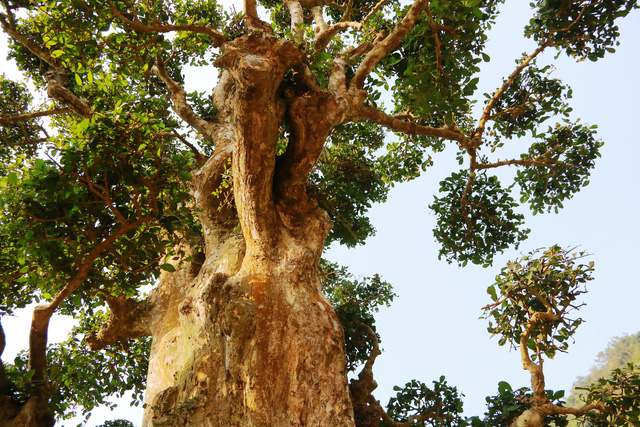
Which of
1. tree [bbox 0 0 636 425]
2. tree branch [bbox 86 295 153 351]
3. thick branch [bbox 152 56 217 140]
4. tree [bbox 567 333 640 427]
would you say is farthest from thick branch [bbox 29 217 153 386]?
tree [bbox 567 333 640 427]

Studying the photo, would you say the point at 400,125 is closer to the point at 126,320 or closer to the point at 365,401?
the point at 365,401

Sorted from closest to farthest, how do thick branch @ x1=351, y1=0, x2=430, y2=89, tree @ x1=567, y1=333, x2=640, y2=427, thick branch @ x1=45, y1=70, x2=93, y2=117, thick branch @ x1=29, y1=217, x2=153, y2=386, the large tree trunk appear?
1. the large tree trunk
2. thick branch @ x1=29, y1=217, x2=153, y2=386
3. thick branch @ x1=351, y1=0, x2=430, y2=89
4. thick branch @ x1=45, y1=70, x2=93, y2=117
5. tree @ x1=567, y1=333, x2=640, y2=427

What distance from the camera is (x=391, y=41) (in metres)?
5.73

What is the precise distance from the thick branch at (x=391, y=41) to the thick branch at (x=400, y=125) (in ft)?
1.47

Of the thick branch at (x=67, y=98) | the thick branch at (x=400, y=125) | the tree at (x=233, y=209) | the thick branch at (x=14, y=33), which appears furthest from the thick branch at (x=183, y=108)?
the thick branch at (x=400, y=125)

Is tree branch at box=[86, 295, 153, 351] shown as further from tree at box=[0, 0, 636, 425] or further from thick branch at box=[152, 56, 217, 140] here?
thick branch at box=[152, 56, 217, 140]

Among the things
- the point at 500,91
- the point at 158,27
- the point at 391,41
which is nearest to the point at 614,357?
the point at 500,91

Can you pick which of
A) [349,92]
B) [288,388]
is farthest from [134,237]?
[349,92]

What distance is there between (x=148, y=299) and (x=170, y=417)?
2.57 metres

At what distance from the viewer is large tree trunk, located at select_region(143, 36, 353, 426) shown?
3910mm

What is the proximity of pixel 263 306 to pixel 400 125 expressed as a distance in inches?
143

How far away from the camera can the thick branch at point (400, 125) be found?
618 centimetres

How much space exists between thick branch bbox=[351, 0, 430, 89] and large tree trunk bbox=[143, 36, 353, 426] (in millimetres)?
1041

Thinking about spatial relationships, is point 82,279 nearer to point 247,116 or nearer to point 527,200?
point 247,116
